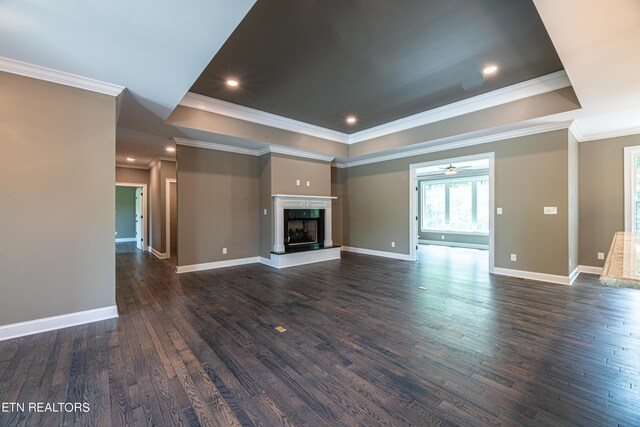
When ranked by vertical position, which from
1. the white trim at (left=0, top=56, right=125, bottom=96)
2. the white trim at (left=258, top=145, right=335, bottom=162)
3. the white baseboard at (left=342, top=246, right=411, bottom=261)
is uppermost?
the white trim at (left=0, top=56, right=125, bottom=96)

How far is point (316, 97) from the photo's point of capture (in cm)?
435

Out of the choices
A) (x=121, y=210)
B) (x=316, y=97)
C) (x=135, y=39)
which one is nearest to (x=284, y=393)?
(x=135, y=39)

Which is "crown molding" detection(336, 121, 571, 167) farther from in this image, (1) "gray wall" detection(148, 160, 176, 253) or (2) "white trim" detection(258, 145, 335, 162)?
(1) "gray wall" detection(148, 160, 176, 253)

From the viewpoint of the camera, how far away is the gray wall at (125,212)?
34.1 ft

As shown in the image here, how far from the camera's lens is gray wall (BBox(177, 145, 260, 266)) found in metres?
5.21

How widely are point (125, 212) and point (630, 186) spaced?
14540mm

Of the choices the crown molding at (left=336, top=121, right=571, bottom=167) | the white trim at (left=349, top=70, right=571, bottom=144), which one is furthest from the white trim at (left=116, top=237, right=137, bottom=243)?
the white trim at (left=349, top=70, right=571, bottom=144)

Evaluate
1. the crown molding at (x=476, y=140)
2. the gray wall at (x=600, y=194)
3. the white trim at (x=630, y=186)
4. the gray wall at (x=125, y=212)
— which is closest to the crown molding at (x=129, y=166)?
the gray wall at (x=125, y=212)

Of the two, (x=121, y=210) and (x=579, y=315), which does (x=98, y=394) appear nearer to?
(x=579, y=315)

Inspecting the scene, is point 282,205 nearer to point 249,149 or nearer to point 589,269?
point 249,149

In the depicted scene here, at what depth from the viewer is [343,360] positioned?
2.14 m

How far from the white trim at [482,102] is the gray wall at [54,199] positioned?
490 centimetres

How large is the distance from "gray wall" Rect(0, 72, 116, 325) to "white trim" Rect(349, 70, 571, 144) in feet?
16.1

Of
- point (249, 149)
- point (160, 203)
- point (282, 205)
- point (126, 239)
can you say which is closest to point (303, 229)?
point (282, 205)
